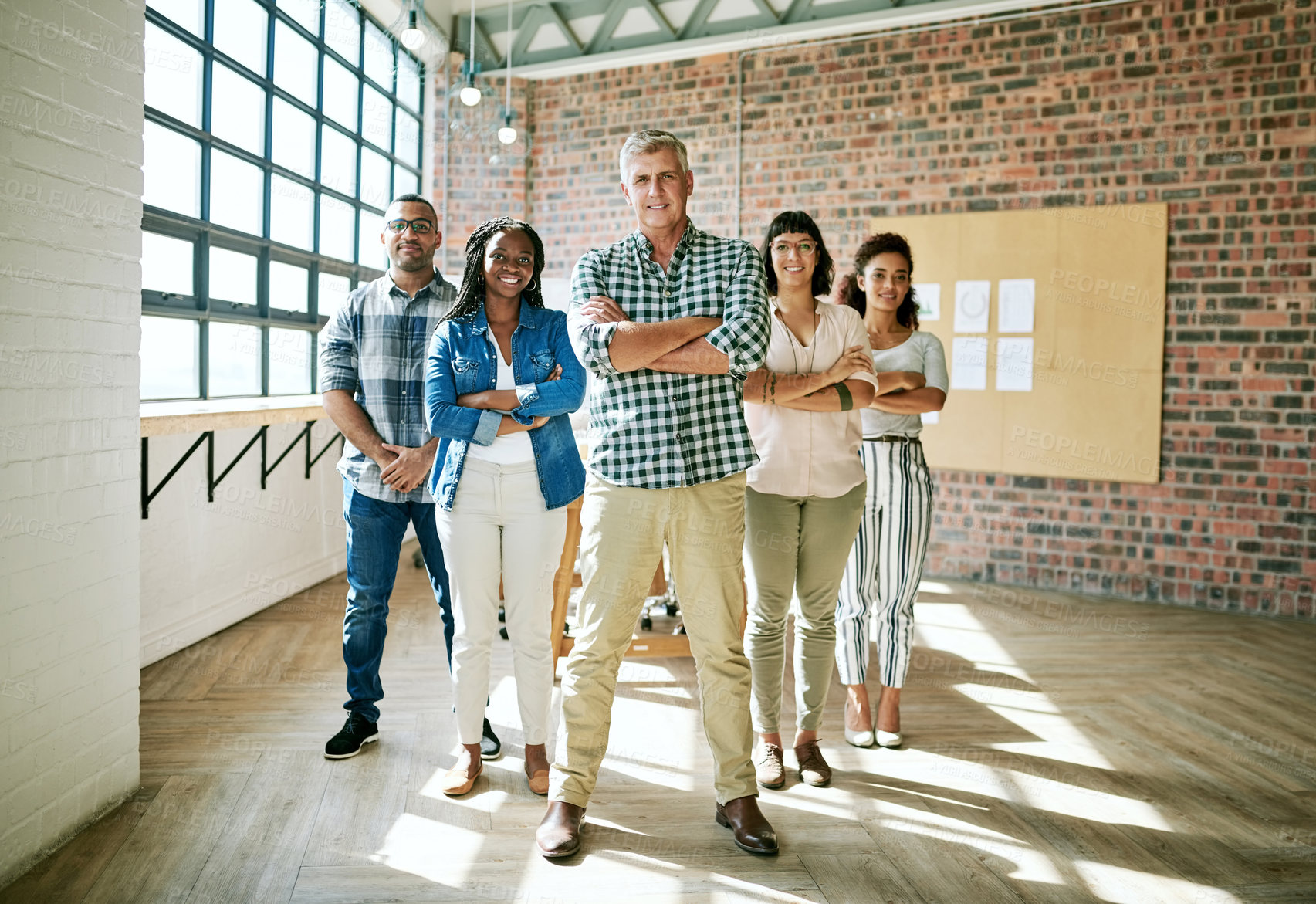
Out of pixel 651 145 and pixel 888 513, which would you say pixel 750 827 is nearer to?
pixel 888 513

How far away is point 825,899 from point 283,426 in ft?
12.1

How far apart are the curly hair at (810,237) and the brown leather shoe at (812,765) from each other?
4.41ft

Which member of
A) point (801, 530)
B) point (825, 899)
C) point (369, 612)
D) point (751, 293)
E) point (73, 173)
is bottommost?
point (825, 899)

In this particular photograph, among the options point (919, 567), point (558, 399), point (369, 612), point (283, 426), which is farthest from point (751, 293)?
point (283, 426)

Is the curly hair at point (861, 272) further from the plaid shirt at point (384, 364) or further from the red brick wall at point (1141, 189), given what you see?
the red brick wall at point (1141, 189)

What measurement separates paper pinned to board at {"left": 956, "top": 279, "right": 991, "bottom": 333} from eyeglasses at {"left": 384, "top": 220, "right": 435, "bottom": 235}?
148 inches

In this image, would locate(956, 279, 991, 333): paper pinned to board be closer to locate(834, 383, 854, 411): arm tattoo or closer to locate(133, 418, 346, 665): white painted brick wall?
locate(834, 383, 854, 411): arm tattoo

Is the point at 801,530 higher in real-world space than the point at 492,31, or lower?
lower

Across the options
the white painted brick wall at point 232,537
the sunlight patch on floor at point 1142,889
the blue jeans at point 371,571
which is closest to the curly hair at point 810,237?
the blue jeans at point 371,571

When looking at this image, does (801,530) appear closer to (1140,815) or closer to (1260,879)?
(1140,815)

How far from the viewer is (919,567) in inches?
113

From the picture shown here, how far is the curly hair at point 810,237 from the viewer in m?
2.51

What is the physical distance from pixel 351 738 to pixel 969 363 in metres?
4.22

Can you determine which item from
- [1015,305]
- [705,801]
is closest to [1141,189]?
[1015,305]
